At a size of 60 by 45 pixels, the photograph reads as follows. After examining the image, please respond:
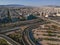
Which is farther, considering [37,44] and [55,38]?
[55,38]

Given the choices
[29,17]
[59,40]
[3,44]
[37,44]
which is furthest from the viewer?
[29,17]

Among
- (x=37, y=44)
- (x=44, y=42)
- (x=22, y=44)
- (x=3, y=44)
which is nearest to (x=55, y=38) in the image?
(x=44, y=42)

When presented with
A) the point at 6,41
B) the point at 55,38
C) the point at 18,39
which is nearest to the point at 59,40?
the point at 55,38

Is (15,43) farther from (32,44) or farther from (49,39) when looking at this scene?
(49,39)

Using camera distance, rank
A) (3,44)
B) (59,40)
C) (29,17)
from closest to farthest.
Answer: (3,44), (59,40), (29,17)

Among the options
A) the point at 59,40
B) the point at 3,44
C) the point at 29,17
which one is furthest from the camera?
the point at 29,17

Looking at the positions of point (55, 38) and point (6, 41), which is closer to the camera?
point (6, 41)

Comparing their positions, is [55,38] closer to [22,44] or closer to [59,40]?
→ [59,40]

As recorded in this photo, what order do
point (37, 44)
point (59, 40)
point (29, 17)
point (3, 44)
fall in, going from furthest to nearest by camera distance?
1. point (29, 17)
2. point (59, 40)
3. point (37, 44)
4. point (3, 44)
